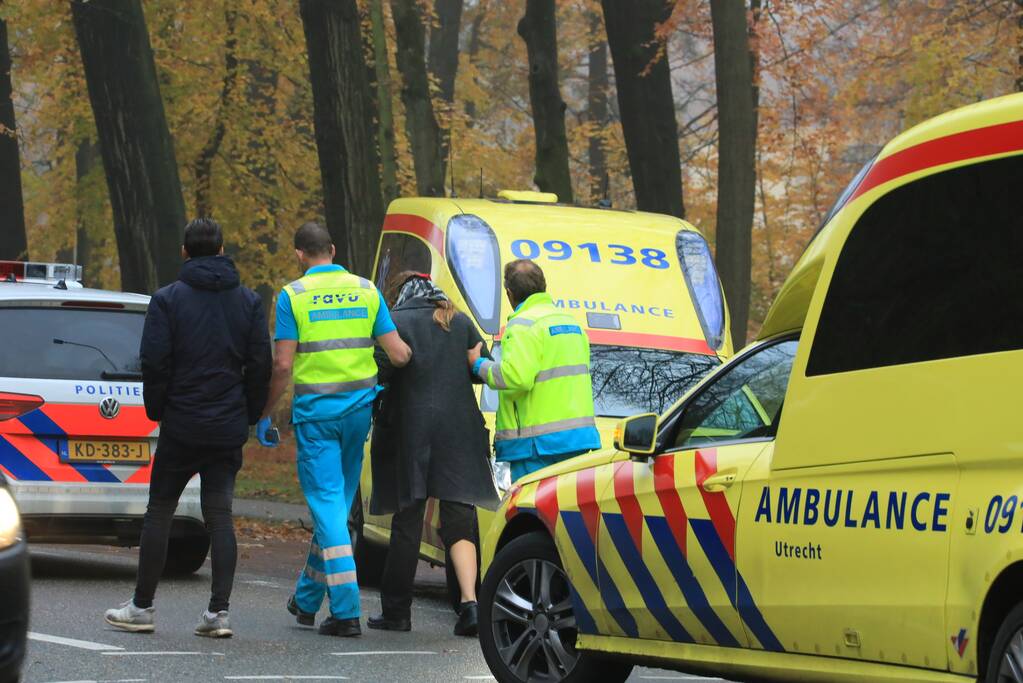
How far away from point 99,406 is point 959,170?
21.7ft

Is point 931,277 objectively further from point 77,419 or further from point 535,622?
point 77,419

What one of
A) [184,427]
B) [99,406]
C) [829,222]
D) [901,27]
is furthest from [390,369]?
[901,27]

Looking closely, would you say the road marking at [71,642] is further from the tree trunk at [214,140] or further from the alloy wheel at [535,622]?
the tree trunk at [214,140]

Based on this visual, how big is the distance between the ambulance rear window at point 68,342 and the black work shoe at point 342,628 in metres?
2.50

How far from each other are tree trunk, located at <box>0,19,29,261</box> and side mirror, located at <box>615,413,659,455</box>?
59.1 feet

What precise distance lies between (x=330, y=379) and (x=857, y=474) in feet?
13.3

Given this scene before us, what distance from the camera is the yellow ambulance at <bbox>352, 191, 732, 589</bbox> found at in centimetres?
1169

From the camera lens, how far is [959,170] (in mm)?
5387

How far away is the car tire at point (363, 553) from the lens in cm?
1182

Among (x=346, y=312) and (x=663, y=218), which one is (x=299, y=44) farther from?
(x=346, y=312)

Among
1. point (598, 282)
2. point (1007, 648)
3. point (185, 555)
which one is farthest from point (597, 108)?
point (1007, 648)

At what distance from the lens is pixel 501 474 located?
10352mm

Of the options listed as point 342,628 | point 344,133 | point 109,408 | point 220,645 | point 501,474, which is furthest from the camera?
point 344,133

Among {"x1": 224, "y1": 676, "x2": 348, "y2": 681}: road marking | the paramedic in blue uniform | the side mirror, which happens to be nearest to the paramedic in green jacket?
the paramedic in blue uniform
